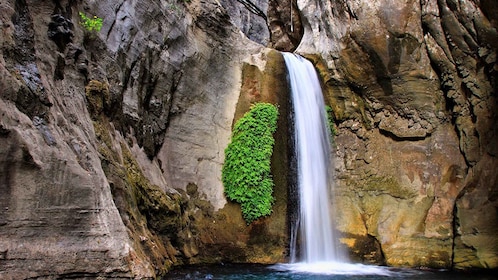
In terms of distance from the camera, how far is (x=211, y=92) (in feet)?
43.4

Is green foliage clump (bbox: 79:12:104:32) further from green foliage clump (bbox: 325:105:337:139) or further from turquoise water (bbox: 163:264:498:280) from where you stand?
green foliage clump (bbox: 325:105:337:139)

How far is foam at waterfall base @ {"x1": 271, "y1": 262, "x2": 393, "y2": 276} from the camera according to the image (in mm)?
10002

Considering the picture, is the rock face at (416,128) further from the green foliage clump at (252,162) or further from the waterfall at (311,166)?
the green foliage clump at (252,162)

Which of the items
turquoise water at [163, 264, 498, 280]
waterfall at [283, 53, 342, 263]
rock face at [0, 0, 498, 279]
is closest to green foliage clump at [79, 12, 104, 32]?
rock face at [0, 0, 498, 279]

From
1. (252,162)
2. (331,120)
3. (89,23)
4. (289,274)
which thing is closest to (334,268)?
(289,274)

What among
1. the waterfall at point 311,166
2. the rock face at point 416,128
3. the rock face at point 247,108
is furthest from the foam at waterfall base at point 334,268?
the rock face at point 416,128

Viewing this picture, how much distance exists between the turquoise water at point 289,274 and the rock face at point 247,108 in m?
0.56

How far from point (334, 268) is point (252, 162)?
3.77 metres

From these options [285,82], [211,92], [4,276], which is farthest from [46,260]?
[285,82]

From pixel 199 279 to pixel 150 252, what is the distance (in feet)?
4.74

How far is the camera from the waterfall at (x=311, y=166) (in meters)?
11.6

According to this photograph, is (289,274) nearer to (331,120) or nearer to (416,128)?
(331,120)

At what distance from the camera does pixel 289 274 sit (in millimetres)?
9680

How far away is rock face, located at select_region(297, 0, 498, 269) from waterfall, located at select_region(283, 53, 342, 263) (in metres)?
0.44
